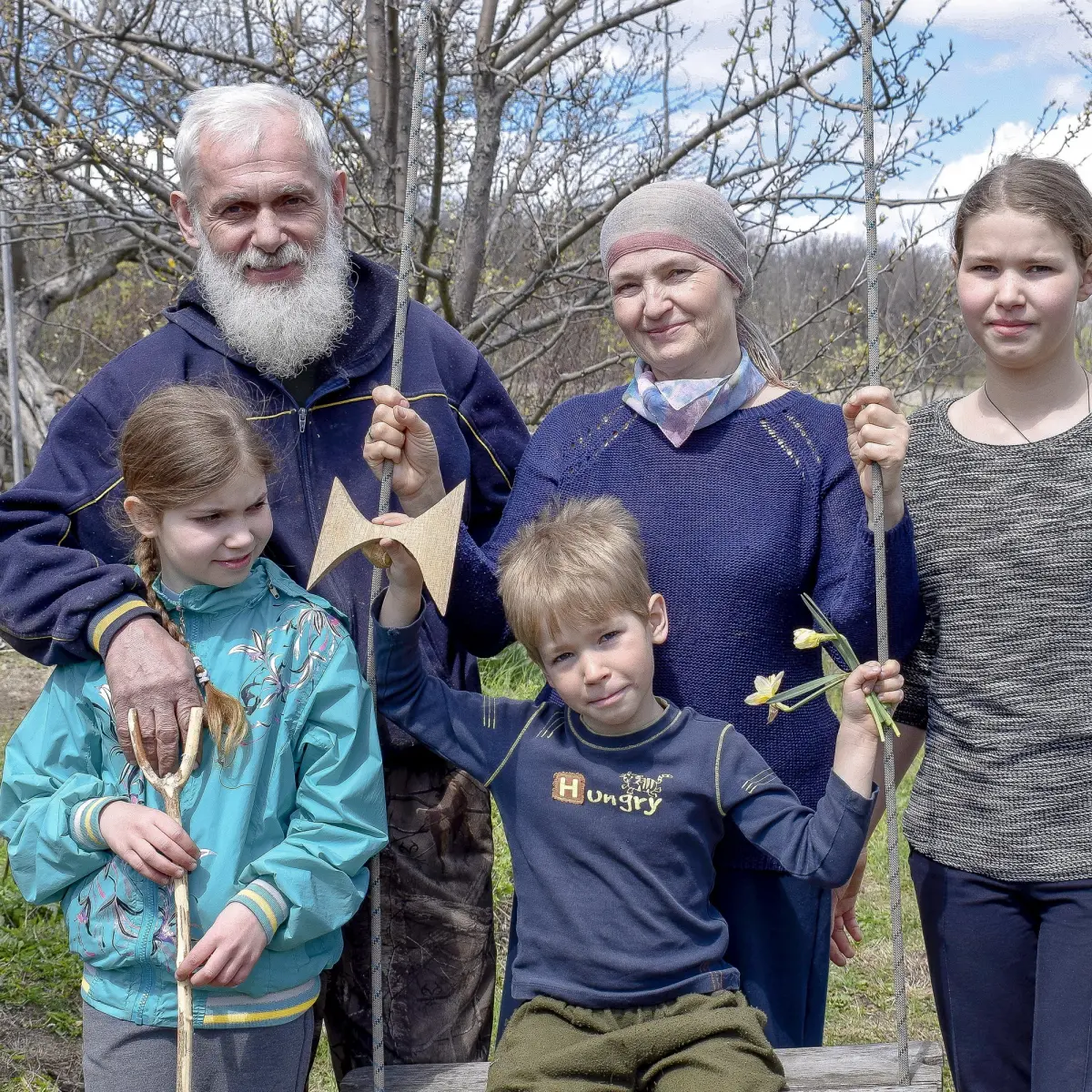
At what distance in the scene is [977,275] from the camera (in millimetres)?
2418

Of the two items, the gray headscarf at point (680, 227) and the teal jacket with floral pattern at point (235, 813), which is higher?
the gray headscarf at point (680, 227)

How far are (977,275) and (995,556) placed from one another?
506 mm

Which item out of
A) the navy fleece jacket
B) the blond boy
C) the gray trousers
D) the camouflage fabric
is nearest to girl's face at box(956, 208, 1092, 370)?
the blond boy

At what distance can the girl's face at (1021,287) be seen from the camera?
236cm

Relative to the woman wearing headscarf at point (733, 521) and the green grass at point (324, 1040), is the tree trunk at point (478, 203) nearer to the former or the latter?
the green grass at point (324, 1040)

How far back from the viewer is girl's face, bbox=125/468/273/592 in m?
2.34

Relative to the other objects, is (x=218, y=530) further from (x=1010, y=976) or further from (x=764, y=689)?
(x=1010, y=976)

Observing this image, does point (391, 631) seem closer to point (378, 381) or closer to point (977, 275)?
point (378, 381)

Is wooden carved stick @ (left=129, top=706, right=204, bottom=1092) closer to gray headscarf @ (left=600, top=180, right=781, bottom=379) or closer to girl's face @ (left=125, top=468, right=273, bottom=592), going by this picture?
girl's face @ (left=125, top=468, right=273, bottom=592)

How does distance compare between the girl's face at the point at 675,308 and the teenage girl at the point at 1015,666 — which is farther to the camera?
the girl's face at the point at 675,308

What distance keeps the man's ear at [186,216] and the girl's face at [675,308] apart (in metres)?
0.90

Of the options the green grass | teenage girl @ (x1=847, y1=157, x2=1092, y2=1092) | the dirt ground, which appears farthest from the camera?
the green grass

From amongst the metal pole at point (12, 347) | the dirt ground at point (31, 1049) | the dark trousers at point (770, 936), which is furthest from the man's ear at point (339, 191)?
the metal pole at point (12, 347)

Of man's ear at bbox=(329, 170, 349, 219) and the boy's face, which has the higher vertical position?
man's ear at bbox=(329, 170, 349, 219)
